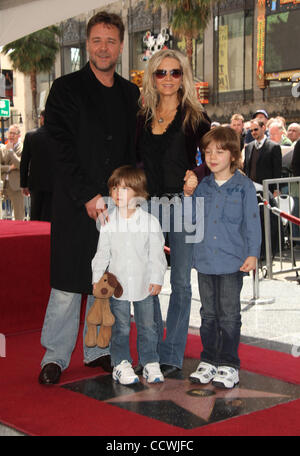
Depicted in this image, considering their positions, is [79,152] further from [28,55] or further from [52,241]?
[28,55]

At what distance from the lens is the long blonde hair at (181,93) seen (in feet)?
14.2

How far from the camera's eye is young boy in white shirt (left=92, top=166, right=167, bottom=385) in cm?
429

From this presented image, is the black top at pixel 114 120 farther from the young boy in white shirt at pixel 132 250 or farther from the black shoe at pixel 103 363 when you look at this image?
the black shoe at pixel 103 363

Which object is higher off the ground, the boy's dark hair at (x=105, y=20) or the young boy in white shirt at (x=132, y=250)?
the boy's dark hair at (x=105, y=20)

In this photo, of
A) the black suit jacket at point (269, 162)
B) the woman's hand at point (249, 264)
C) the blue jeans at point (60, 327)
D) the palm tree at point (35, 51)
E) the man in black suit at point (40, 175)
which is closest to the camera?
the woman's hand at point (249, 264)

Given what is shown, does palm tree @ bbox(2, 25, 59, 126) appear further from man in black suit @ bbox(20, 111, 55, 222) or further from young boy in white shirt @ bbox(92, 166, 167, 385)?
young boy in white shirt @ bbox(92, 166, 167, 385)

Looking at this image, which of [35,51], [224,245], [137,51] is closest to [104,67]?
[224,245]

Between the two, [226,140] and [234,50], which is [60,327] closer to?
[226,140]

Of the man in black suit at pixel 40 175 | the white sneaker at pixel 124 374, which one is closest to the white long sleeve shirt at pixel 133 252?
the white sneaker at pixel 124 374

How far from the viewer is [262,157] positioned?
396 inches

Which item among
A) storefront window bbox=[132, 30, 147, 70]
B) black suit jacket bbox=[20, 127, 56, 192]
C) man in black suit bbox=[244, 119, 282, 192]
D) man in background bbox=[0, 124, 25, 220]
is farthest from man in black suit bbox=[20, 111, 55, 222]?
storefront window bbox=[132, 30, 147, 70]

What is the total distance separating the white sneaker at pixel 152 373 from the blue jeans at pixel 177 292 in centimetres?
19

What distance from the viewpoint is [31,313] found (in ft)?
19.2

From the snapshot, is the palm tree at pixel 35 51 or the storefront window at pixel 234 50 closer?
the storefront window at pixel 234 50
